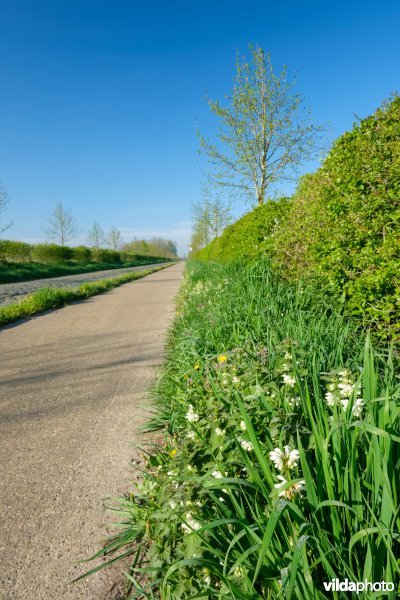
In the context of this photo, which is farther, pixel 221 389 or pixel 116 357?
pixel 116 357

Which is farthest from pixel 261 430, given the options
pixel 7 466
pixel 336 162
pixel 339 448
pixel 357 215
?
pixel 336 162

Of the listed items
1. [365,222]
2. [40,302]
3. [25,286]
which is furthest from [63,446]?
[25,286]

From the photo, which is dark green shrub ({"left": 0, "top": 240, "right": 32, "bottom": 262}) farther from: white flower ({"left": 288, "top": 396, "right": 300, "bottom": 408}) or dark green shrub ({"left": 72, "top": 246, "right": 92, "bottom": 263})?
white flower ({"left": 288, "top": 396, "right": 300, "bottom": 408})

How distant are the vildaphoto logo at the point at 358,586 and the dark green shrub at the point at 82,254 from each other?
4408 cm

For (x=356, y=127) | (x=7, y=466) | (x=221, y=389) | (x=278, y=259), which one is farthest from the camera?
(x=278, y=259)

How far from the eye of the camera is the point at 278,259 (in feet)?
17.3

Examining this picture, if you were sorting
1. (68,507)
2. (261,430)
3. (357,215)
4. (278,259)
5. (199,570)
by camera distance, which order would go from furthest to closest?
1. (278,259)
2. (357,215)
3. (68,507)
4. (261,430)
5. (199,570)

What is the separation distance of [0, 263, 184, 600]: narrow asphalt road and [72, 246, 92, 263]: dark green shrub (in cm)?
3894

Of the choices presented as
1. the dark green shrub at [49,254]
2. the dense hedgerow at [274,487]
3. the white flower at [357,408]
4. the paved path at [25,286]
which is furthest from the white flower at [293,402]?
the dark green shrub at [49,254]

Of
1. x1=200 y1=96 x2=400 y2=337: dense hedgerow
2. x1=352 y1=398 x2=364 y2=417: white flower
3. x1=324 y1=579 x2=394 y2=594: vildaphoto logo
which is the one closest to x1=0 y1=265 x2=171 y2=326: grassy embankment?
x1=200 y1=96 x2=400 y2=337: dense hedgerow

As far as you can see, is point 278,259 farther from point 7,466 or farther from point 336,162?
point 7,466

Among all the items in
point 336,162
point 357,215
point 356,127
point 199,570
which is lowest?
point 199,570

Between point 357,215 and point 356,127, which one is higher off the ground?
point 356,127

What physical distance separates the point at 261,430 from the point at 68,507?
4.20ft
